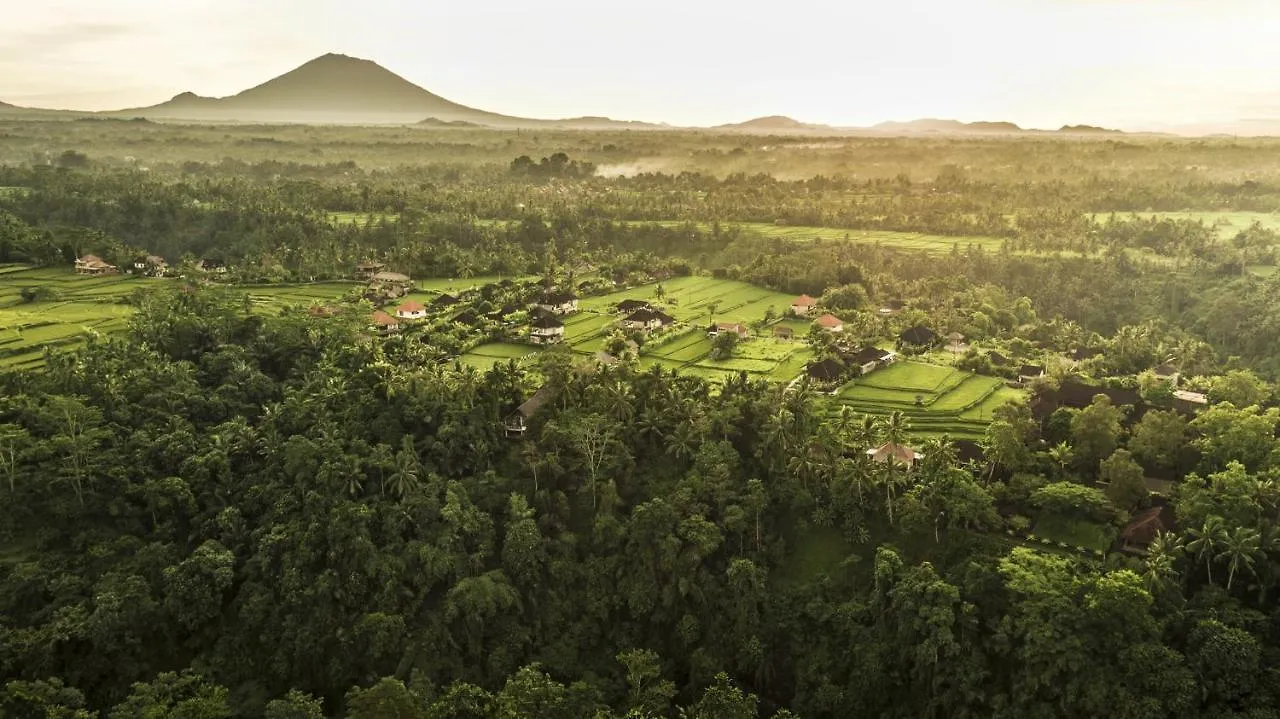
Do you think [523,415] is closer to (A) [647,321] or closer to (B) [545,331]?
(B) [545,331]

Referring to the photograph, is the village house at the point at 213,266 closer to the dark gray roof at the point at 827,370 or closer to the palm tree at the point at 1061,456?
the dark gray roof at the point at 827,370

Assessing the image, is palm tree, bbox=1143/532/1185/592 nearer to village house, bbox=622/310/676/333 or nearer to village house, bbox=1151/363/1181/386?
village house, bbox=1151/363/1181/386

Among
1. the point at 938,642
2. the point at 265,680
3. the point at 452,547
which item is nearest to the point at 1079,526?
the point at 938,642

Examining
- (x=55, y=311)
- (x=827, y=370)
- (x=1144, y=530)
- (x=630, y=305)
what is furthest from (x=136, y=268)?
(x=1144, y=530)

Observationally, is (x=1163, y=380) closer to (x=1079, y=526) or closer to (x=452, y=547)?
(x=1079, y=526)

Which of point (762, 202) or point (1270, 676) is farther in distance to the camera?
point (762, 202)

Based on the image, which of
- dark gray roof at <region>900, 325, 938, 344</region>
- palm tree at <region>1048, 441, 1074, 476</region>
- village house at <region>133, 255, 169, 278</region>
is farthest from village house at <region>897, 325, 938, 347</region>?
village house at <region>133, 255, 169, 278</region>
